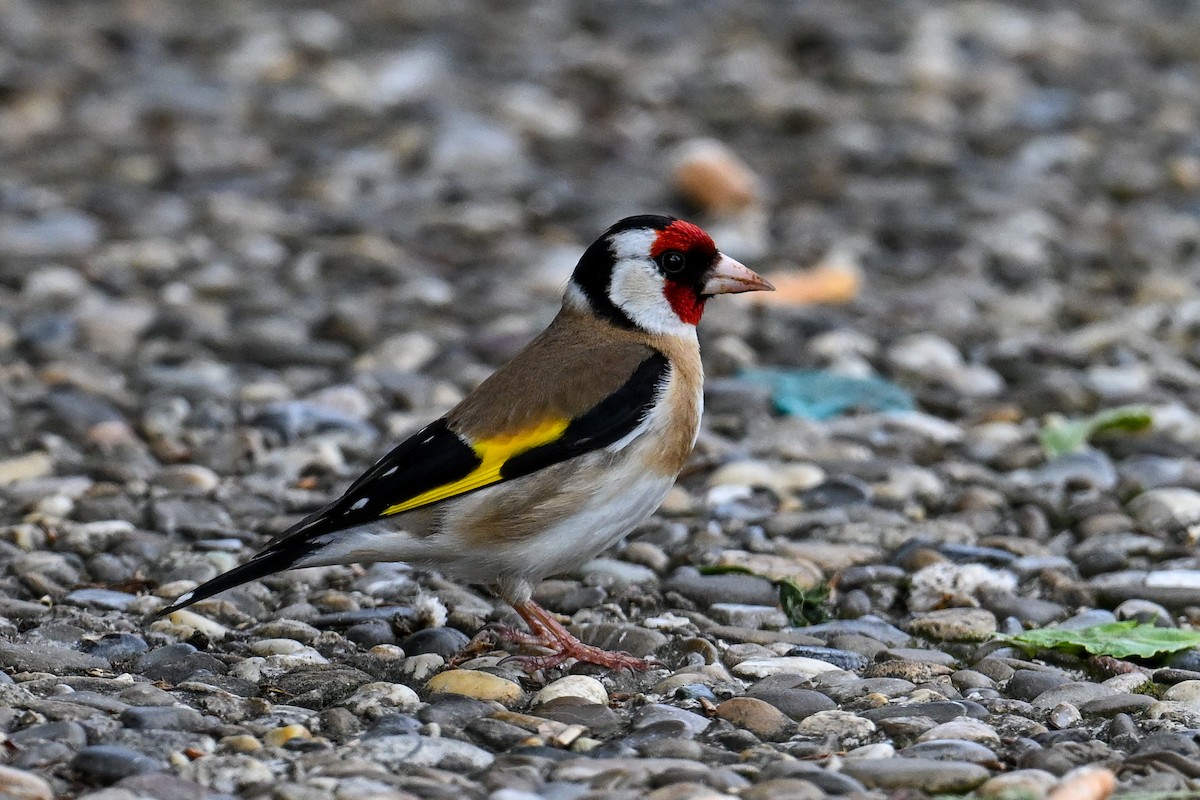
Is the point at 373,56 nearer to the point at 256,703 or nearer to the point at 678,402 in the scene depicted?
the point at 678,402

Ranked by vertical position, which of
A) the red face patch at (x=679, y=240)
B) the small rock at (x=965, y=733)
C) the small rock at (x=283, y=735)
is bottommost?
the small rock at (x=283, y=735)

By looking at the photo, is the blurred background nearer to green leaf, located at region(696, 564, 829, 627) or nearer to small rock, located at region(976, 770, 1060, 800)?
green leaf, located at region(696, 564, 829, 627)

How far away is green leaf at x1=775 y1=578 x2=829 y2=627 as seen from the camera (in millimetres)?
5516

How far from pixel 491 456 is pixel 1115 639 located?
1.97 metres

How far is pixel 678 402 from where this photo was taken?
5312 millimetres

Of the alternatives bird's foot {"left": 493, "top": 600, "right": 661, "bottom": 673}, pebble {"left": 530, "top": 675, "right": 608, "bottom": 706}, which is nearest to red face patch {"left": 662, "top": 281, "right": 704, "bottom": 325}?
bird's foot {"left": 493, "top": 600, "right": 661, "bottom": 673}

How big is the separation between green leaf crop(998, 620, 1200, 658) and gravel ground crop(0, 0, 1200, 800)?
59 millimetres

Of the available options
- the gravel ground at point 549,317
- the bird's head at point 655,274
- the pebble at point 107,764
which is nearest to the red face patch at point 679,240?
the bird's head at point 655,274

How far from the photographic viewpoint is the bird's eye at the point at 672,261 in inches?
224

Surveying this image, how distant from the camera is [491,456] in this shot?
5.05 m

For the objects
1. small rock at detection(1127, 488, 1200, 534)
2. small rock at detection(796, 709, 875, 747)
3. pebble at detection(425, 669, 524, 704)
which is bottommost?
pebble at detection(425, 669, 524, 704)

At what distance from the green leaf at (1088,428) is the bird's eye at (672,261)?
7.32 ft

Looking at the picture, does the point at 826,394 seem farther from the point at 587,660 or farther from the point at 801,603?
the point at 587,660

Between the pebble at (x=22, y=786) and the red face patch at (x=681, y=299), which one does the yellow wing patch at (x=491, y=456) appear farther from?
the pebble at (x=22, y=786)
